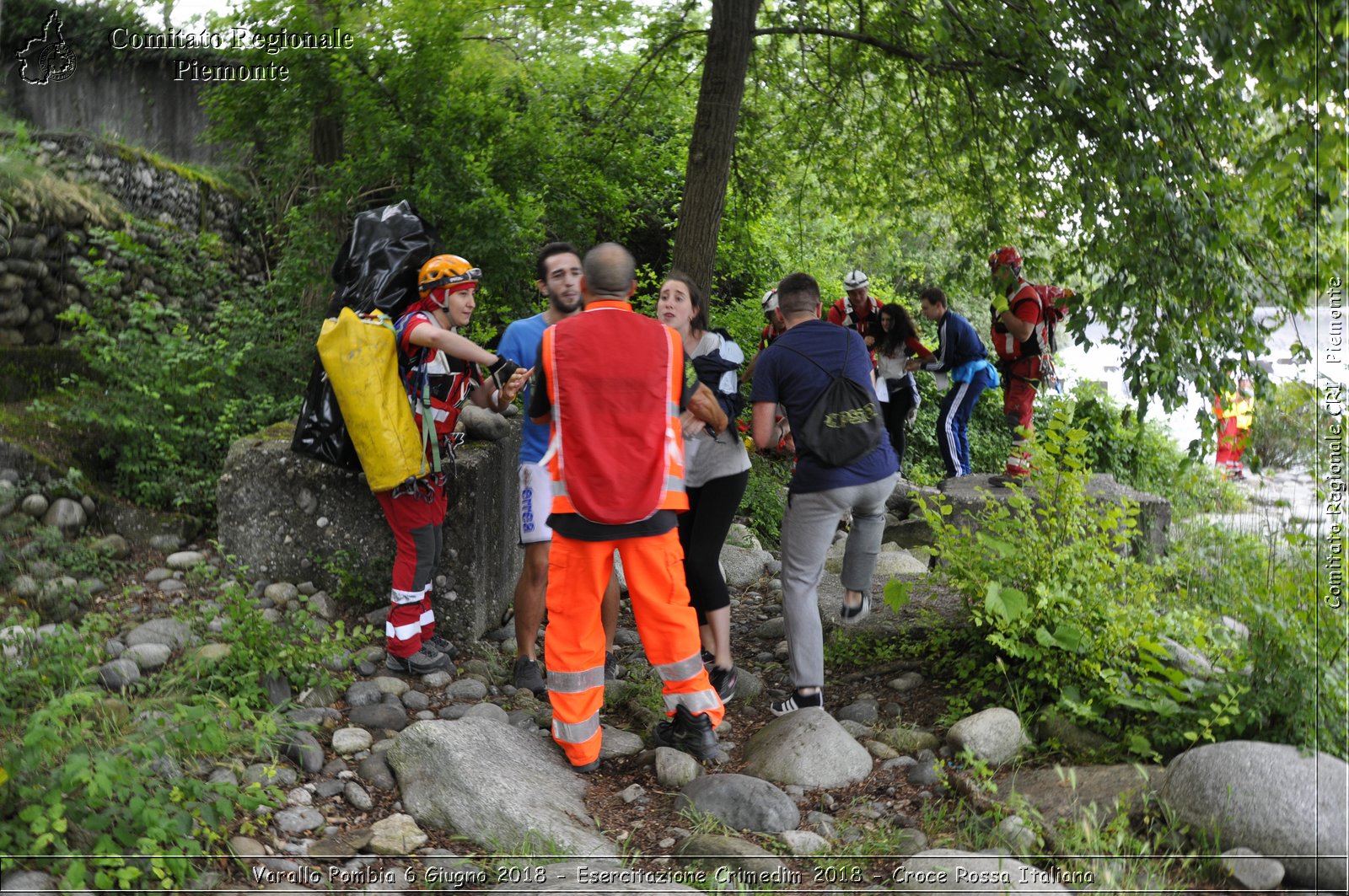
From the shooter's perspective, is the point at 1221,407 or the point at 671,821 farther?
Result: the point at 1221,407

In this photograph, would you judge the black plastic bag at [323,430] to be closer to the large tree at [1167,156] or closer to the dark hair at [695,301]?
the dark hair at [695,301]

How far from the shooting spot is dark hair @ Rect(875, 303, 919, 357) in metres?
7.71

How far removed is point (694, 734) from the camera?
163 inches

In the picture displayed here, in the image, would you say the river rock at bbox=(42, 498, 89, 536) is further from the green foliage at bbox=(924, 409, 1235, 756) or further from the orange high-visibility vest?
the green foliage at bbox=(924, 409, 1235, 756)

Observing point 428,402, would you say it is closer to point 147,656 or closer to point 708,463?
point 708,463

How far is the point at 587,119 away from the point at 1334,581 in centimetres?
642

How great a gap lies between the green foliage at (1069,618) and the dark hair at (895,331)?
307 cm

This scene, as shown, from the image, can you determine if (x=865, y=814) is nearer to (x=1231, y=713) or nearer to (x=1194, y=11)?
(x=1231, y=713)

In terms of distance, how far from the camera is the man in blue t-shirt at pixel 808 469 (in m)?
4.46

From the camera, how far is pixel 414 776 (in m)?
3.78

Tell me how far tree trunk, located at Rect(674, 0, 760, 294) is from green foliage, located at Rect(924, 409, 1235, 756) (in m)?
2.80

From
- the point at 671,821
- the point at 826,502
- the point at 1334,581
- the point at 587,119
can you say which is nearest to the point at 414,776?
the point at 671,821

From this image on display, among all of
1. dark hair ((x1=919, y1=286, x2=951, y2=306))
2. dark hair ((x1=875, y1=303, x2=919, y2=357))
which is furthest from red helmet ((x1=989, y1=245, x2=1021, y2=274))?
dark hair ((x1=919, y1=286, x2=951, y2=306))

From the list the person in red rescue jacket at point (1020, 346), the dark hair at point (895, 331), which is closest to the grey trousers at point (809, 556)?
the person in red rescue jacket at point (1020, 346)
